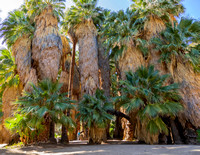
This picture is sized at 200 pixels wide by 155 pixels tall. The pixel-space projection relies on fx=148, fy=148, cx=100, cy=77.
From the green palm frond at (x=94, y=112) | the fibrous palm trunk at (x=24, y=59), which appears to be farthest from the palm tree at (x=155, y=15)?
the fibrous palm trunk at (x=24, y=59)

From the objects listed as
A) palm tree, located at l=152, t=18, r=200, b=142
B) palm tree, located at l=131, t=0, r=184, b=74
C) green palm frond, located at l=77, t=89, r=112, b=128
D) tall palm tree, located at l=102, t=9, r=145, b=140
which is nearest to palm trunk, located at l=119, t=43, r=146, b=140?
tall palm tree, located at l=102, t=9, r=145, b=140

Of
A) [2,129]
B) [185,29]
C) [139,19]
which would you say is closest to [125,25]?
[139,19]

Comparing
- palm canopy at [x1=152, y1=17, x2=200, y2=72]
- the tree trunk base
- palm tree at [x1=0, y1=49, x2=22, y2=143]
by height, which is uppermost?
palm canopy at [x1=152, y1=17, x2=200, y2=72]

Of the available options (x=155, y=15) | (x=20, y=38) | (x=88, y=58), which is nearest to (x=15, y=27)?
(x=20, y=38)

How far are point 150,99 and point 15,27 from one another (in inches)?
576

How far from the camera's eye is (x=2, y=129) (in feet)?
46.8

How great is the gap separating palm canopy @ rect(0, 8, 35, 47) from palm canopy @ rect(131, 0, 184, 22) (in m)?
11.7

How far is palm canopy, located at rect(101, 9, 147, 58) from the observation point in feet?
46.5

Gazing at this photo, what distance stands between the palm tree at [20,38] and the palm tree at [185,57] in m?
12.4

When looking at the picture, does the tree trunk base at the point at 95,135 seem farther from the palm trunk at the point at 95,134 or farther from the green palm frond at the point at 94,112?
the green palm frond at the point at 94,112

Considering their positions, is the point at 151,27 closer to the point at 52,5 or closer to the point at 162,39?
the point at 162,39

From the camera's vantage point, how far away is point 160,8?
14.6 metres

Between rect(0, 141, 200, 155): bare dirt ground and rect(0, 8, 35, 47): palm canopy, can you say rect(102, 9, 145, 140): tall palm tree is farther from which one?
rect(0, 8, 35, 47): palm canopy

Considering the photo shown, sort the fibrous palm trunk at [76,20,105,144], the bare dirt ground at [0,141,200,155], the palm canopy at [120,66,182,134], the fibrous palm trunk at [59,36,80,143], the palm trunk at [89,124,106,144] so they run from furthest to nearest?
the fibrous palm trunk at [59,36,80,143]
the fibrous palm trunk at [76,20,105,144]
the palm trunk at [89,124,106,144]
the palm canopy at [120,66,182,134]
the bare dirt ground at [0,141,200,155]
